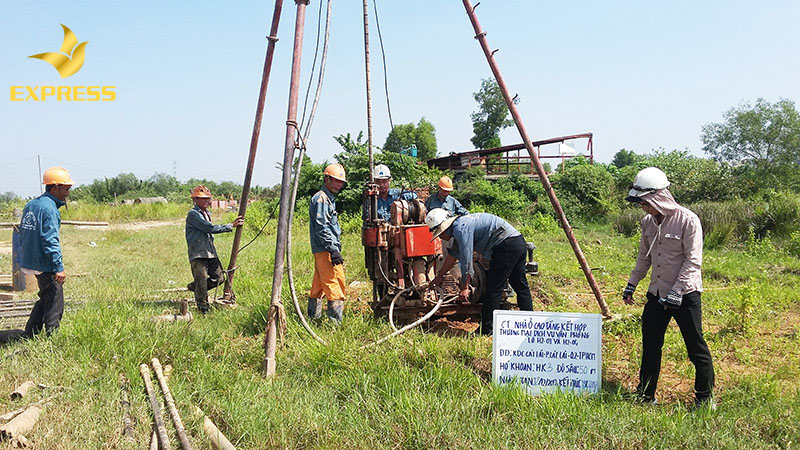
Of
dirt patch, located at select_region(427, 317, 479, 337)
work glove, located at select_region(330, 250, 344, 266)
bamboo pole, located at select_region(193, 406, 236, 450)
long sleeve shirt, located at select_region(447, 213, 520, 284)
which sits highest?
long sleeve shirt, located at select_region(447, 213, 520, 284)

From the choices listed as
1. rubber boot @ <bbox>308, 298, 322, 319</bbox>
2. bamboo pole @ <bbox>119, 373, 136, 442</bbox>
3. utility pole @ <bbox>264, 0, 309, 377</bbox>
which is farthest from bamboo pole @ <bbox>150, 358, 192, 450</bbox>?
rubber boot @ <bbox>308, 298, 322, 319</bbox>

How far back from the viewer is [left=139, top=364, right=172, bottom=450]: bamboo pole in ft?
10.3

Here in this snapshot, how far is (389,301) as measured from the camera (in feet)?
20.1

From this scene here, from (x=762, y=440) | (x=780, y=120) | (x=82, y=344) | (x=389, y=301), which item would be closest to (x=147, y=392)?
(x=82, y=344)

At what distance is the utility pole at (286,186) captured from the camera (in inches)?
186

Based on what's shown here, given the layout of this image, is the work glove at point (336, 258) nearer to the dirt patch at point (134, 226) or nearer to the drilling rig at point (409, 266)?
the drilling rig at point (409, 266)

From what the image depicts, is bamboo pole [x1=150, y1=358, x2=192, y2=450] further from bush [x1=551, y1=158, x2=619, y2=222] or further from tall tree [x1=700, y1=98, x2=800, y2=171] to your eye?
tall tree [x1=700, y1=98, x2=800, y2=171]

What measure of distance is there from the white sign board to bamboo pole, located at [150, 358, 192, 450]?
2207mm

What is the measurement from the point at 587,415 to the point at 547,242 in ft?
35.3

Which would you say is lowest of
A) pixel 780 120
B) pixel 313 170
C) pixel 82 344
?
pixel 82 344

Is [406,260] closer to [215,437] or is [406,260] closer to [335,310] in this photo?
[335,310]

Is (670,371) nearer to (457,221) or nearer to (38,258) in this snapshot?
(457,221)

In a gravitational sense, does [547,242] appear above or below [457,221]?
below

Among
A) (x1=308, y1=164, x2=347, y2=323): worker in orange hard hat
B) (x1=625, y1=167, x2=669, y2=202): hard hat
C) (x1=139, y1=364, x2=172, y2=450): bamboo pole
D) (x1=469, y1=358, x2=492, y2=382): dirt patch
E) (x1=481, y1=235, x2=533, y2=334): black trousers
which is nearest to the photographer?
(x1=139, y1=364, x2=172, y2=450): bamboo pole
